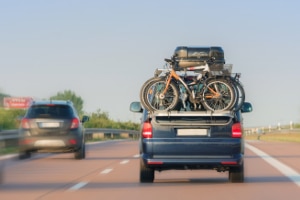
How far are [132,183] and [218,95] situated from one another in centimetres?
233

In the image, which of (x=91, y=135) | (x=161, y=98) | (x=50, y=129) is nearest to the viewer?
(x=161, y=98)

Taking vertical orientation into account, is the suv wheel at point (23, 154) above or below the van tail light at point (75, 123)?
below

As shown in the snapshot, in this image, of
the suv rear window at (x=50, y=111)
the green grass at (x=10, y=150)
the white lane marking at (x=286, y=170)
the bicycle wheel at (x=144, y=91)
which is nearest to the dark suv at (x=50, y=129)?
the suv rear window at (x=50, y=111)

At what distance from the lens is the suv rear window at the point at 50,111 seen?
80.0 ft

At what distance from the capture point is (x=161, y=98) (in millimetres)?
16188

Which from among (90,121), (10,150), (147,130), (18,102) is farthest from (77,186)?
(90,121)

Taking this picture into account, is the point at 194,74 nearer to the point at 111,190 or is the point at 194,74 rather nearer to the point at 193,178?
the point at 193,178

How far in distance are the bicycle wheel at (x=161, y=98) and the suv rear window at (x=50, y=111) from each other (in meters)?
8.32

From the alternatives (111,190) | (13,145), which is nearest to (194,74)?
(111,190)

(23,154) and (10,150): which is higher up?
(10,150)

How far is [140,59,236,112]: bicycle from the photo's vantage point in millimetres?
16203

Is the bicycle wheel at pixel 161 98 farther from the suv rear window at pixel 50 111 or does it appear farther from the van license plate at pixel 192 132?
the suv rear window at pixel 50 111

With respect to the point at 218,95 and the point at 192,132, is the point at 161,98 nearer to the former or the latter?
the point at 218,95

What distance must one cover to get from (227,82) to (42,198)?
5050 millimetres
